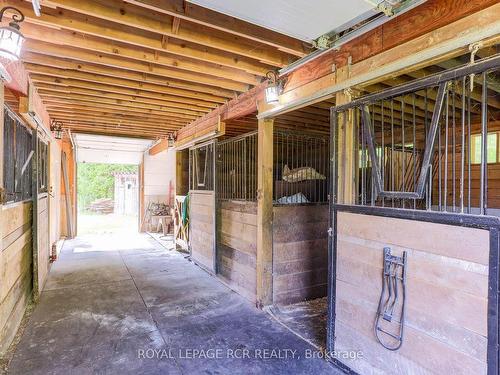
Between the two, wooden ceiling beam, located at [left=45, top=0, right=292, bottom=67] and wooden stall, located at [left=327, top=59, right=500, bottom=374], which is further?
wooden ceiling beam, located at [left=45, top=0, right=292, bottom=67]

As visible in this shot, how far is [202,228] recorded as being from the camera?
16.3 ft

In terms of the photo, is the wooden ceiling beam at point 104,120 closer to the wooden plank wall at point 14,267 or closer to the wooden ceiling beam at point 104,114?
the wooden ceiling beam at point 104,114

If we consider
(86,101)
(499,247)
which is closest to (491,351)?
(499,247)

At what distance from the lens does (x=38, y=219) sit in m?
3.48

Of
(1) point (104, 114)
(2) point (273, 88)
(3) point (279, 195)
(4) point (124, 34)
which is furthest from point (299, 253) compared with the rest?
(1) point (104, 114)

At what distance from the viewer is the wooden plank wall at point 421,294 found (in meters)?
1.44

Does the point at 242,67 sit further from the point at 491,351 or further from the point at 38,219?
the point at 38,219

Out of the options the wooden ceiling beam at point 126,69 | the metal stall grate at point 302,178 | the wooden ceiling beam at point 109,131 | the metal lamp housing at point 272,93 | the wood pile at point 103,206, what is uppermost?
the wooden ceiling beam at point 126,69

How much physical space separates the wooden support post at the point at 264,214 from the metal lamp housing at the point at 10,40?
213cm

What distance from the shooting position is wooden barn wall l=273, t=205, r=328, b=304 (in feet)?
11.1

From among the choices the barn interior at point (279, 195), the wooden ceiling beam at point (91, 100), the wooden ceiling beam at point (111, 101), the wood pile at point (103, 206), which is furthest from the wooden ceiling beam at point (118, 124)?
the wood pile at point (103, 206)

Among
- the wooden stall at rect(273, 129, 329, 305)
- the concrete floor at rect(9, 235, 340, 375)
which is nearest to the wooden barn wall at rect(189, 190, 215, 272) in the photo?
the concrete floor at rect(9, 235, 340, 375)

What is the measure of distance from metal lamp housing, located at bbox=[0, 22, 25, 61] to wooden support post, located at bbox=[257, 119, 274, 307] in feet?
6.98

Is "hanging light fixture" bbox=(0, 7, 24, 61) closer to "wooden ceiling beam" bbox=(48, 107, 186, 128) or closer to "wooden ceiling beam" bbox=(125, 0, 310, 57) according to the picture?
"wooden ceiling beam" bbox=(125, 0, 310, 57)
